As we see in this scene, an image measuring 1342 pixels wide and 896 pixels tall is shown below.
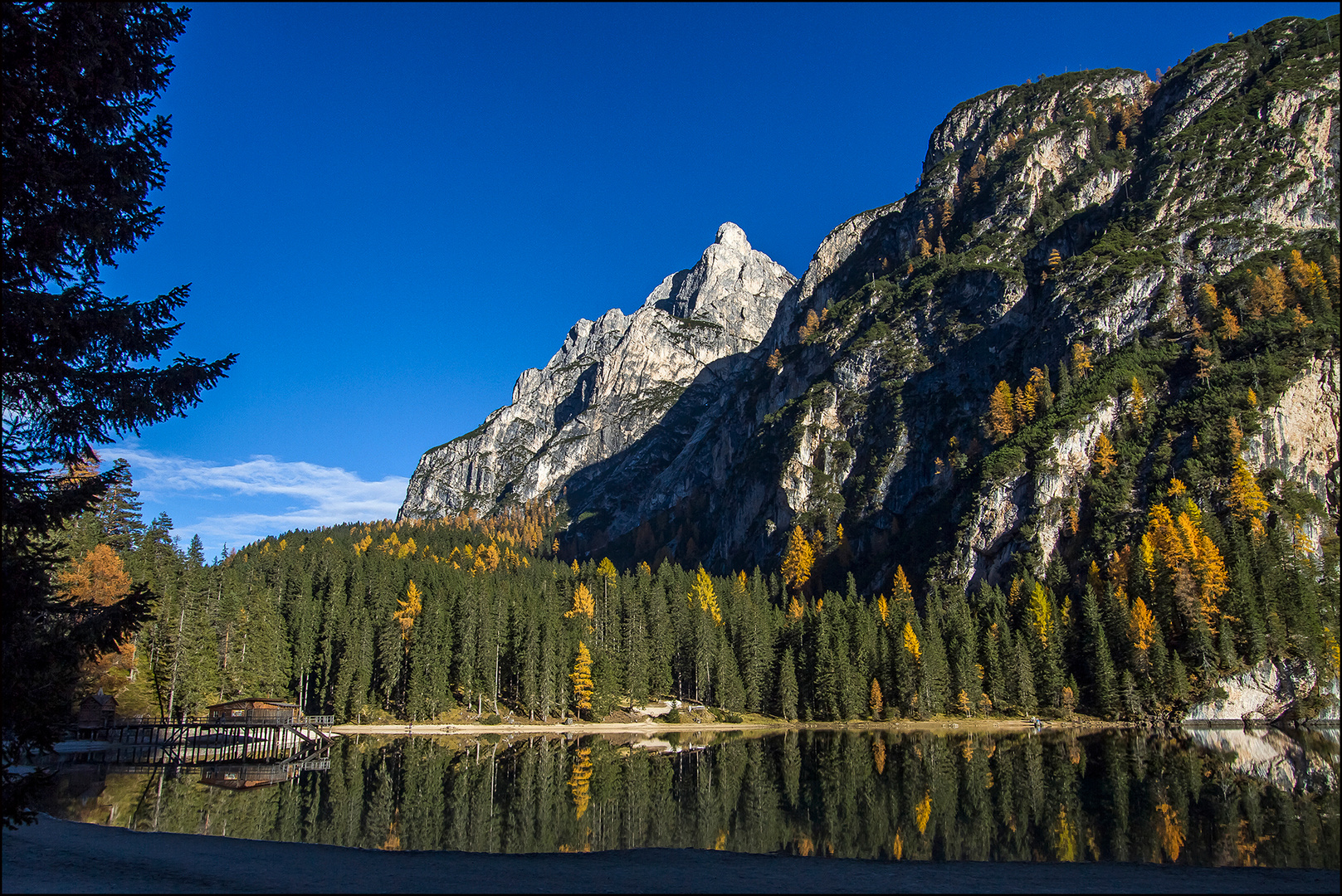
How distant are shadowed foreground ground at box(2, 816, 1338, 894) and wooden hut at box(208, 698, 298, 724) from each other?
46.9 meters

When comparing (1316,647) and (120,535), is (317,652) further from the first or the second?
(1316,647)

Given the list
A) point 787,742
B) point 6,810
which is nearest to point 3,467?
point 6,810

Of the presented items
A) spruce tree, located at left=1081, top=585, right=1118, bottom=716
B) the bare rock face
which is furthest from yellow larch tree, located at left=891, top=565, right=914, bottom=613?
the bare rock face

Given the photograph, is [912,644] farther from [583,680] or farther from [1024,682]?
[583,680]

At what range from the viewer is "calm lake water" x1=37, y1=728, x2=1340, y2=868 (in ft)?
95.8

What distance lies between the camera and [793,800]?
131 feet

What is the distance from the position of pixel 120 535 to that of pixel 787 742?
83.6 metres

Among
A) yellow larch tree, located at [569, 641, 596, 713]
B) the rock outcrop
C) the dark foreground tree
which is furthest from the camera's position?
yellow larch tree, located at [569, 641, 596, 713]

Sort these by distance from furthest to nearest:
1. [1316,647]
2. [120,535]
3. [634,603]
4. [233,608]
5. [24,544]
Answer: [634,603] → [120,535] → [233,608] → [1316,647] → [24,544]

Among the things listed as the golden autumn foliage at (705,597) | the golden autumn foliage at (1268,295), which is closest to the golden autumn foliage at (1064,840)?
the golden autumn foliage at (705,597)

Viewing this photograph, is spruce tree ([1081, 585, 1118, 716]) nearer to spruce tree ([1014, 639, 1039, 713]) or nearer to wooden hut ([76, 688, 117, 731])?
spruce tree ([1014, 639, 1039, 713])

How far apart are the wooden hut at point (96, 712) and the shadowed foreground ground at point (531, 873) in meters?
55.0

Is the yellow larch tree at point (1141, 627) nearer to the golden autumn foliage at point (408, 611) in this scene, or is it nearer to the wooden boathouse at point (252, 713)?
the golden autumn foliage at point (408, 611)

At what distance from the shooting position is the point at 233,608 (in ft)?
289
